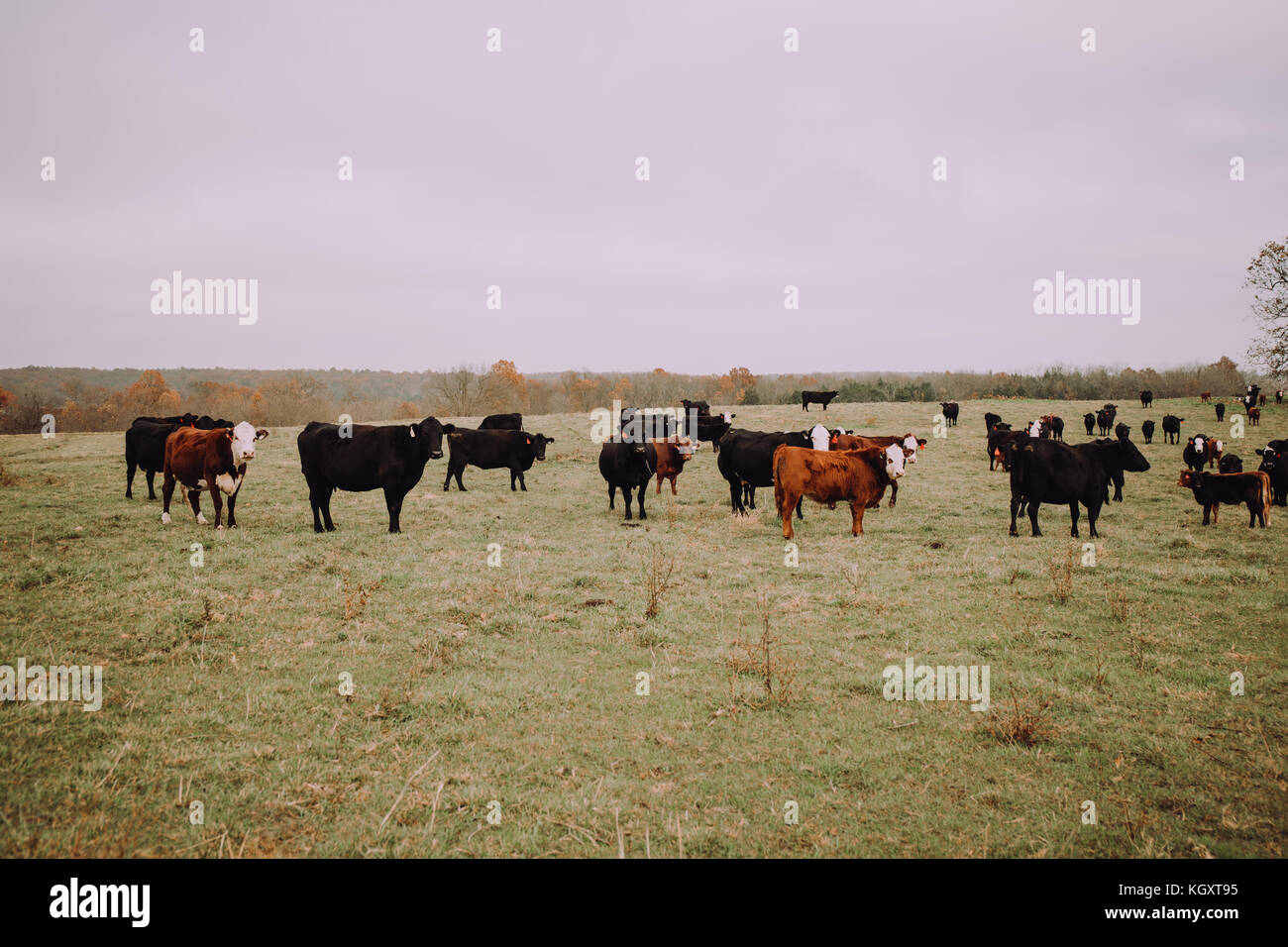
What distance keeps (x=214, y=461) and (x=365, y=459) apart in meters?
2.75

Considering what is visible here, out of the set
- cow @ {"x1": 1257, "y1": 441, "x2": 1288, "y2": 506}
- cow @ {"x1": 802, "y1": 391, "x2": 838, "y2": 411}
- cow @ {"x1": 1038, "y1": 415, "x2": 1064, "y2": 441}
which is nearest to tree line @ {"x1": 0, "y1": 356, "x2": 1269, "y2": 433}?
cow @ {"x1": 802, "y1": 391, "x2": 838, "y2": 411}

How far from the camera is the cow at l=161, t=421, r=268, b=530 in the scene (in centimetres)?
1248

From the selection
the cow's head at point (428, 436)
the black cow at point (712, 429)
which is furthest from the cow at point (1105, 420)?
the cow's head at point (428, 436)

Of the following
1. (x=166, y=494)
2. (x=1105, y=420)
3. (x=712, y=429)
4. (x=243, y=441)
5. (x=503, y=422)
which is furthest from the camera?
(x=1105, y=420)

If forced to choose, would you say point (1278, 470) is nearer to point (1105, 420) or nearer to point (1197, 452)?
point (1197, 452)

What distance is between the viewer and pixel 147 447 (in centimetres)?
1490

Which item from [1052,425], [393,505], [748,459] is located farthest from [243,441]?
[1052,425]

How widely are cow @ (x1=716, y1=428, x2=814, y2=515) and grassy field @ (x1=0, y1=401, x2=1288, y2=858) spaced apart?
352cm

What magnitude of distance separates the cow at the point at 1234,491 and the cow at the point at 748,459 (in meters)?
9.13

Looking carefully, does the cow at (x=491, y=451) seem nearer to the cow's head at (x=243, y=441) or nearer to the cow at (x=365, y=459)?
the cow at (x=365, y=459)

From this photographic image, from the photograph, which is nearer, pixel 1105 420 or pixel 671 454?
pixel 671 454

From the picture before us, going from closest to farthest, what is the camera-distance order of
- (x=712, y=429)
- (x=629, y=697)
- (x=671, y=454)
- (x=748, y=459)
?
(x=629, y=697) → (x=748, y=459) → (x=671, y=454) → (x=712, y=429)

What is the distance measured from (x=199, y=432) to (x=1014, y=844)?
15034mm
